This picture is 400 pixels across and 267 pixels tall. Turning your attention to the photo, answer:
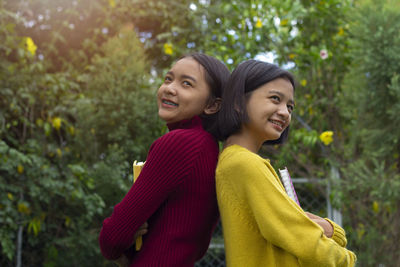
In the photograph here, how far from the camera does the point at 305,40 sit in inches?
155

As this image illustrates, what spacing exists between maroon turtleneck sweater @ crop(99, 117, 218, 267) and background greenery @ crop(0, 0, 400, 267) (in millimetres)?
1906

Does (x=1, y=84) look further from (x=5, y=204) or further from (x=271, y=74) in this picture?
(x=271, y=74)

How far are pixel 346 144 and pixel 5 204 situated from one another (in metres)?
2.70

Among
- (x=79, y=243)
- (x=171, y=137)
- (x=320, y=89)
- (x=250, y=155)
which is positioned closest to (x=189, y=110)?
(x=171, y=137)

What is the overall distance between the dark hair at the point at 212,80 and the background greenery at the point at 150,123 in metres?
1.75

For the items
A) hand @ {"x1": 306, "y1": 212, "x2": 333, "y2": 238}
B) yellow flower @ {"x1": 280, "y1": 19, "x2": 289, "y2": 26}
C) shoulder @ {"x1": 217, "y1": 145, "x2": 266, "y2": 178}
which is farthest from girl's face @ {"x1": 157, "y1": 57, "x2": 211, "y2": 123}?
yellow flower @ {"x1": 280, "y1": 19, "x2": 289, "y2": 26}

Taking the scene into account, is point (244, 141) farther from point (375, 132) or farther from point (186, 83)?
point (375, 132)

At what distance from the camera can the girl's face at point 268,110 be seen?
1.37m

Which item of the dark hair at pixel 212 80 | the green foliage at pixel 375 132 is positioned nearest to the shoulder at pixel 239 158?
the dark hair at pixel 212 80

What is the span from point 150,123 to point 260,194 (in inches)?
105

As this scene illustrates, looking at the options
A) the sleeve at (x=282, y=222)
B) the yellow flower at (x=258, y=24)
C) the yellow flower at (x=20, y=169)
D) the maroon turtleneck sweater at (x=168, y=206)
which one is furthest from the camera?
the yellow flower at (x=258, y=24)

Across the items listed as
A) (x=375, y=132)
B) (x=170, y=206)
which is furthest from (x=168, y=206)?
(x=375, y=132)

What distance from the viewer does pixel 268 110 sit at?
4.46 feet

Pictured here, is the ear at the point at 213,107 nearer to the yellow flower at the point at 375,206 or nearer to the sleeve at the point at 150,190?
the sleeve at the point at 150,190
